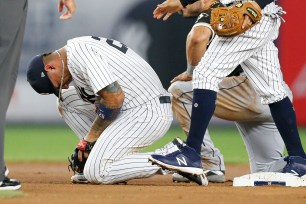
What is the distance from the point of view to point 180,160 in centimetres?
583

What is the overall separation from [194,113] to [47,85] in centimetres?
103

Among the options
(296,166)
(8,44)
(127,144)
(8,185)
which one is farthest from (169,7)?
(8,185)

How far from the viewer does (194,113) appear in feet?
19.4

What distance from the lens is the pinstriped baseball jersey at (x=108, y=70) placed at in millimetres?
5984

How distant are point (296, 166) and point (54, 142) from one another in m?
5.62

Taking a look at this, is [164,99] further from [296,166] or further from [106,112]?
[296,166]

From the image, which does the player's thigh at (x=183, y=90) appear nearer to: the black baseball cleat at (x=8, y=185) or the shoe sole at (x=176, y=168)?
the shoe sole at (x=176, y=168)

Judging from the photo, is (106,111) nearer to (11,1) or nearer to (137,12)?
(11,1)

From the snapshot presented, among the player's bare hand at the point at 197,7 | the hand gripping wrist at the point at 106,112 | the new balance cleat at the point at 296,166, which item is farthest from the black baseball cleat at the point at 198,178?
the player's bare hand at the point at 197,7

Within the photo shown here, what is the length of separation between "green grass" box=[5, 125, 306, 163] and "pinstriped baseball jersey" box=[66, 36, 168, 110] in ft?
9.91

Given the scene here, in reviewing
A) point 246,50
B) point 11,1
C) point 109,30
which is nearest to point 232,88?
point 246,50

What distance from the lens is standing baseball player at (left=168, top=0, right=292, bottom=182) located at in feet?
21.9

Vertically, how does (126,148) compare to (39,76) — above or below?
below

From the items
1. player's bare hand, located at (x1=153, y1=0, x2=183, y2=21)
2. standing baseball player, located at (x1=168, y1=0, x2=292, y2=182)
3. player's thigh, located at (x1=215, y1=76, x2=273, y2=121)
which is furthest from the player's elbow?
player's thigh, located at (x1=215, y1=76, x2=273, y2=121)
